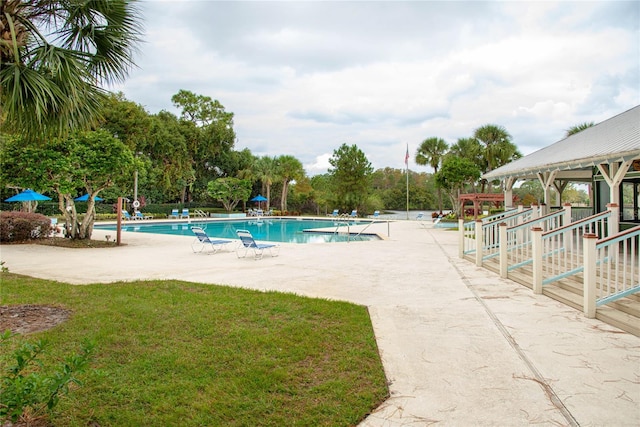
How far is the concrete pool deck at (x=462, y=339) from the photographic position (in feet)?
8.92

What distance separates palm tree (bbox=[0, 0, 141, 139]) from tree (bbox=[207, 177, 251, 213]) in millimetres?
29668

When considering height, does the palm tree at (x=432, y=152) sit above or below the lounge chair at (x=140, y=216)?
above

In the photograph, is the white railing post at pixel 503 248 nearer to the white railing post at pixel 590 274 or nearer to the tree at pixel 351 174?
the white railing post at pixel 590 274

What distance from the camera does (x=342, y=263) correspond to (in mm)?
9422

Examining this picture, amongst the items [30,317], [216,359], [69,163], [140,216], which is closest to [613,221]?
[216,359]

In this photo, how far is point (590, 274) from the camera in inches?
184

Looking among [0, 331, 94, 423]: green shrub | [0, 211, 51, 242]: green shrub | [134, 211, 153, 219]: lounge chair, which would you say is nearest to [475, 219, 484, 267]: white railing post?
[0, 331, 94, 423]: green shrub

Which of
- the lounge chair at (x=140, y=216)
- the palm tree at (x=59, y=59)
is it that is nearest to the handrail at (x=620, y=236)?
the palm tree at (x=59, y=59)

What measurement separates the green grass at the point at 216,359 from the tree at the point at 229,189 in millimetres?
28649

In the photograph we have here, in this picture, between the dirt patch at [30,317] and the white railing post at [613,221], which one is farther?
the white railing post at [613,221]

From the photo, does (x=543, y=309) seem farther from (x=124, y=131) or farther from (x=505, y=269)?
(x=124, y=131)

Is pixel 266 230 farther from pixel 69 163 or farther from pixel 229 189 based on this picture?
pixel 69 163

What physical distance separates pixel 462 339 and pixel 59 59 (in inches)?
196

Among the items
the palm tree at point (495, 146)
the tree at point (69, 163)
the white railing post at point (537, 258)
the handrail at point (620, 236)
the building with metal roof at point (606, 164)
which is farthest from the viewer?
the palm tree at point (495, 146)
